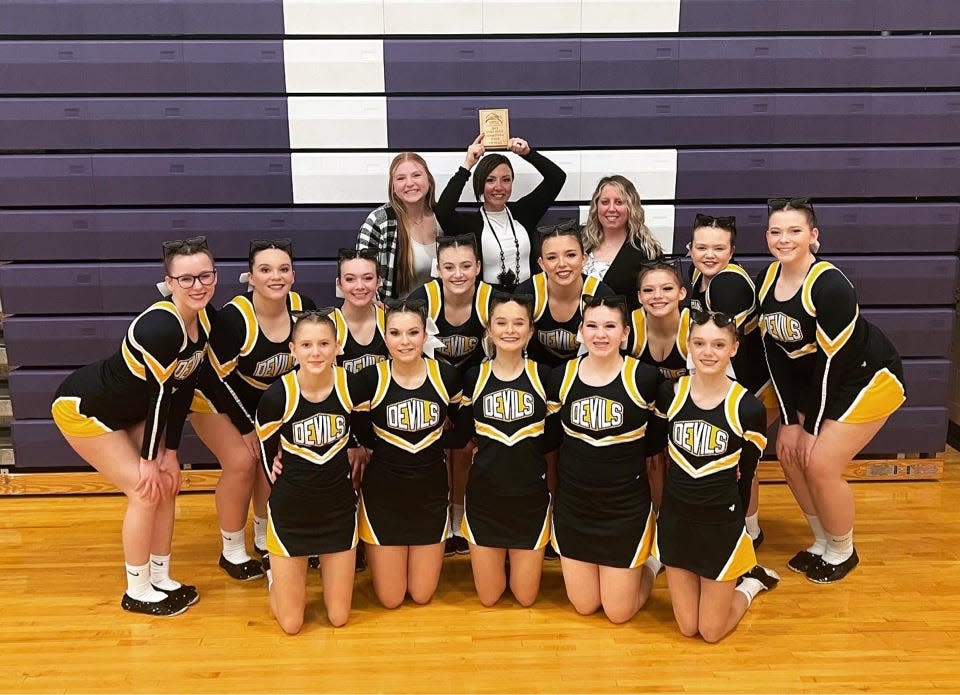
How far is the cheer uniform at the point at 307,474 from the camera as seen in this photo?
2.62 metres

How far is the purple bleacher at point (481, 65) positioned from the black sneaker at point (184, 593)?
2.22m

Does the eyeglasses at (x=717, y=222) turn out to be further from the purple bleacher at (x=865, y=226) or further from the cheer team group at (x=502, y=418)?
the purple bleacher at (x=865, y=226)

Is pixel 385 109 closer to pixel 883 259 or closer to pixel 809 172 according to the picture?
pixel 809 172

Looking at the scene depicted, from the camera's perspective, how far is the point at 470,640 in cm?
262

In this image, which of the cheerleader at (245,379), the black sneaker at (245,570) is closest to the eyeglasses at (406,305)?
the cheerleader at (245,379)

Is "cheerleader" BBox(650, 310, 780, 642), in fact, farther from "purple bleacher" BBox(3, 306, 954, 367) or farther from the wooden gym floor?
"purple bleacher" BBox(3, 306, 954, 367)

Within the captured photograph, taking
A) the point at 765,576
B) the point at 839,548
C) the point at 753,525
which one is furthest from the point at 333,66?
the point at 839,548

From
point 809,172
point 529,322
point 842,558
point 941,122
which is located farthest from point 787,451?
point 941,122

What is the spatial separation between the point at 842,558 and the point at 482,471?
4.67 ft

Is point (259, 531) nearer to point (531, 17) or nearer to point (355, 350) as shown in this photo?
point (355, 350)

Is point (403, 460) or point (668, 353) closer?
point (403, 460)

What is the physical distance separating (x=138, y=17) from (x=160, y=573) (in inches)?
92.6

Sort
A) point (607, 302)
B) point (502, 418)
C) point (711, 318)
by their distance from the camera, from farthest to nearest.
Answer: point (502, 418)
point (607, 302)
point (711, 318)

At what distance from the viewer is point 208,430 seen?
10.0 feet
